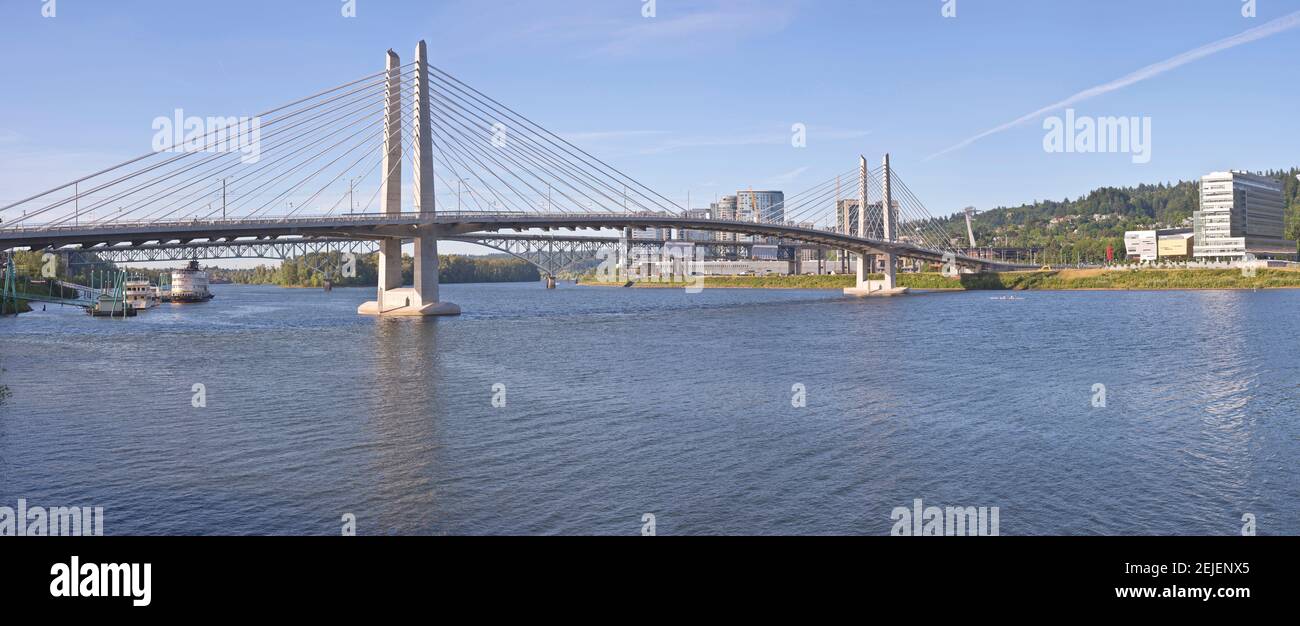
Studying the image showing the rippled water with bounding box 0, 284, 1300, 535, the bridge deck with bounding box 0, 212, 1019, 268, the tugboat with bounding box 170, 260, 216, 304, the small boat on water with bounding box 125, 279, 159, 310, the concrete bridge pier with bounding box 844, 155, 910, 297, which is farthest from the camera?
the concrete bridge pier with bounding box 844, 155, 910, 297

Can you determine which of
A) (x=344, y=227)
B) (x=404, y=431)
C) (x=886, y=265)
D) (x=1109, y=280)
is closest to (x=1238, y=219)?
(x=1109, y=280)

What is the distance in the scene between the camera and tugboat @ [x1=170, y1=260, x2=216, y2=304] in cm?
10556

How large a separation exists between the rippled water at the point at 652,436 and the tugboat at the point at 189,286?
2570 inches

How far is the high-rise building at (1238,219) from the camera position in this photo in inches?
6983

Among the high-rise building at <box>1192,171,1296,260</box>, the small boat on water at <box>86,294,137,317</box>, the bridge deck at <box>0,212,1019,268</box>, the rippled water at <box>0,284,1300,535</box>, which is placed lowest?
the rippled water at <box>0,284,1300,535</box>

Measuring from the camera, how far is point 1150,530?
14930 mm

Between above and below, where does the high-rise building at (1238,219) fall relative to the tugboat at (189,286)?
above

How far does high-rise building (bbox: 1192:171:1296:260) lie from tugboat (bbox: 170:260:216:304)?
174 meters

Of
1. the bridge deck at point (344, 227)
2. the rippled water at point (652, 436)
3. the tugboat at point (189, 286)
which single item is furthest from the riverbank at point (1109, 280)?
the tugboat at point (189, 286)

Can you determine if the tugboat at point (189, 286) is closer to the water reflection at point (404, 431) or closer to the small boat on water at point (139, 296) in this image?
the small boat on water at point (139, 296)

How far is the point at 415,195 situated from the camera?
213 feet

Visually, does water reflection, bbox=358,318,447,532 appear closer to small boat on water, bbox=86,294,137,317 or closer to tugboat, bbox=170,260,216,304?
small boat on water, bbox=86,294,137,317

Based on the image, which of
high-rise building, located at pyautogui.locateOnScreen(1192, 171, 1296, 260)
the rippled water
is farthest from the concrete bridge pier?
high-rise building, located at pyautogui.locateOnScreen(1192, 171, 1296, 260)
